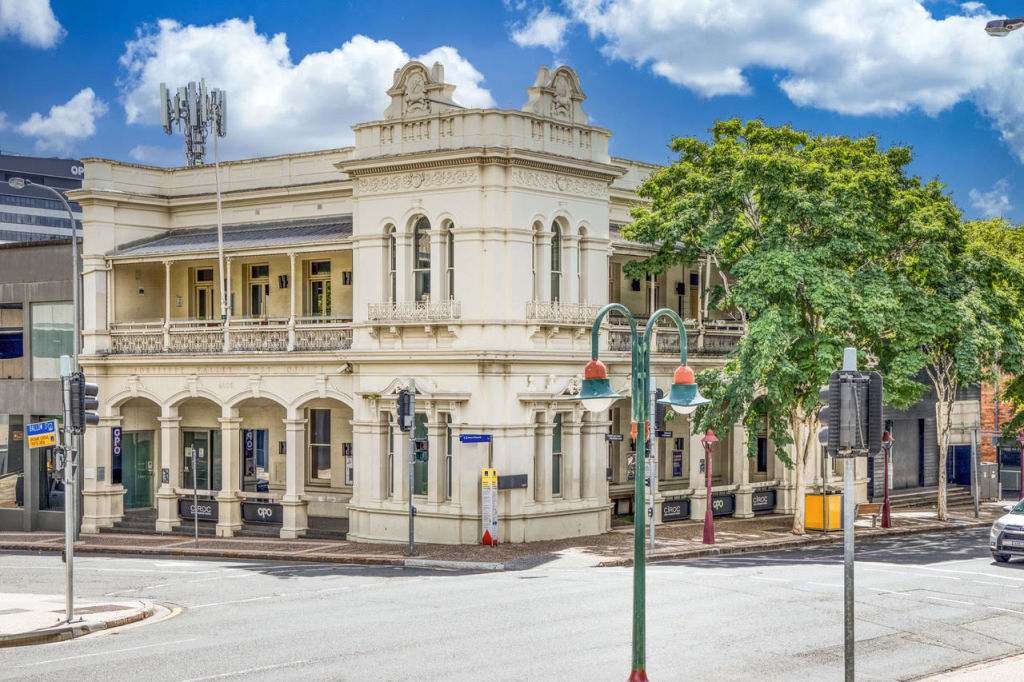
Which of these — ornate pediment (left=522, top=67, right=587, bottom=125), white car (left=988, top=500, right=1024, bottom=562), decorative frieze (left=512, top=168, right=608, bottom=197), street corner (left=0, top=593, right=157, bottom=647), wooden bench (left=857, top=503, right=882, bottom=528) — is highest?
ornate pediment (left=522, top=67, right=587, bottom=125)

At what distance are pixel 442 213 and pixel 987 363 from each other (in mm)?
15359

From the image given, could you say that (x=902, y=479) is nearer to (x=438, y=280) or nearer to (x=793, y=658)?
(x=438, y=280)

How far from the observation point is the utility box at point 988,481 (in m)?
46.5

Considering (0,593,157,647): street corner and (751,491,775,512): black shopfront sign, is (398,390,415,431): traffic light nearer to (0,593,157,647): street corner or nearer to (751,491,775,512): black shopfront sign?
(0,593,157,647): street corner

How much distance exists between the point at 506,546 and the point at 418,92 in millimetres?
11801

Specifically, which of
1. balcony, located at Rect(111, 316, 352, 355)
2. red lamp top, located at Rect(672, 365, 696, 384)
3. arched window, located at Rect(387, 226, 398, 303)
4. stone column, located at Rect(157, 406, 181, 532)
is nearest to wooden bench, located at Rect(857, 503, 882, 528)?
arched window, located at Rect(387, 226, 398, 303)

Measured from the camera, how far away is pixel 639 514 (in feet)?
48.9

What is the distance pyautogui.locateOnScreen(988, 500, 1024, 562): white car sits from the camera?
27.1 metres

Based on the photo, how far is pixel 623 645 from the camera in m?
18.4

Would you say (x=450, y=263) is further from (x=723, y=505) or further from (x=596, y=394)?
(x=596, y=394)

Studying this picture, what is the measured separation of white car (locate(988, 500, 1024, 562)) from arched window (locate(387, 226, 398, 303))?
51.3 feet

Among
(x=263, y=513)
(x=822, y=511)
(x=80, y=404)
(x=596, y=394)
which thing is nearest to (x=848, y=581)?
(x=596, y=394)

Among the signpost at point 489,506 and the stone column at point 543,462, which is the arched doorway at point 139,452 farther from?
the stone column at point 543,462

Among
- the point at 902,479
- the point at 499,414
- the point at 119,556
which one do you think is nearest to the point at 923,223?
the point at 499,414
